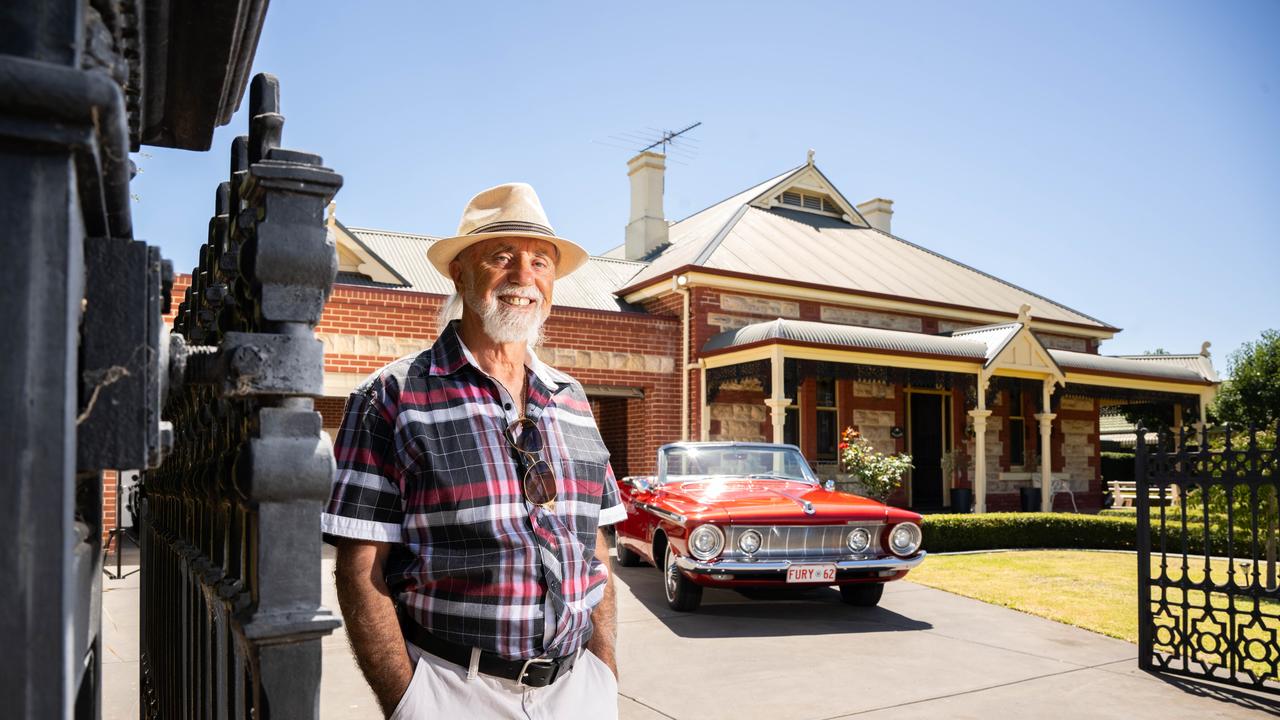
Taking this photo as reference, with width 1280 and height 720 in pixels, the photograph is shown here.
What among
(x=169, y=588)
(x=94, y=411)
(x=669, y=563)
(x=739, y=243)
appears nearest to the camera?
(x=94, y=411)

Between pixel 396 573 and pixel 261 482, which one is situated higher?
pixel 261 482

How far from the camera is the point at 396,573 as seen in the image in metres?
2.13

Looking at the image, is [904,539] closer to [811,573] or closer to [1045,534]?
[811,573]

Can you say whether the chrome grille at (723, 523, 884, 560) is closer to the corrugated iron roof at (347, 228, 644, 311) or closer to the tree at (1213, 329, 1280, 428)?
the corrugated iron roof at (347, 228, 644, 311)

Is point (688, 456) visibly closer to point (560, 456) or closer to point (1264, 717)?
point (1264, 717)

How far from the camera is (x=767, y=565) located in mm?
7129

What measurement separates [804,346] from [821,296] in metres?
2.82

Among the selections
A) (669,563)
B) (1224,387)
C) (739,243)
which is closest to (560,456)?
(669,563)

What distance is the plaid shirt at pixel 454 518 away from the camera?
2.09m

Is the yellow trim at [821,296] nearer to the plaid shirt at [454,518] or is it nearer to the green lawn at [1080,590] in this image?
the green lawn at [1080,590]

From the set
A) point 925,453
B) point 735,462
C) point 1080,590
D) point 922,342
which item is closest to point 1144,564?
point 1080,590

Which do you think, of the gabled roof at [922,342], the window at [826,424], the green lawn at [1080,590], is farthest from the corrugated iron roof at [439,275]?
the green lawn at [1080,590]

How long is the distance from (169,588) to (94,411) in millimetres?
1661

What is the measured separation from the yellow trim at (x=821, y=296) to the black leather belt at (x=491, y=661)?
45.1ft
